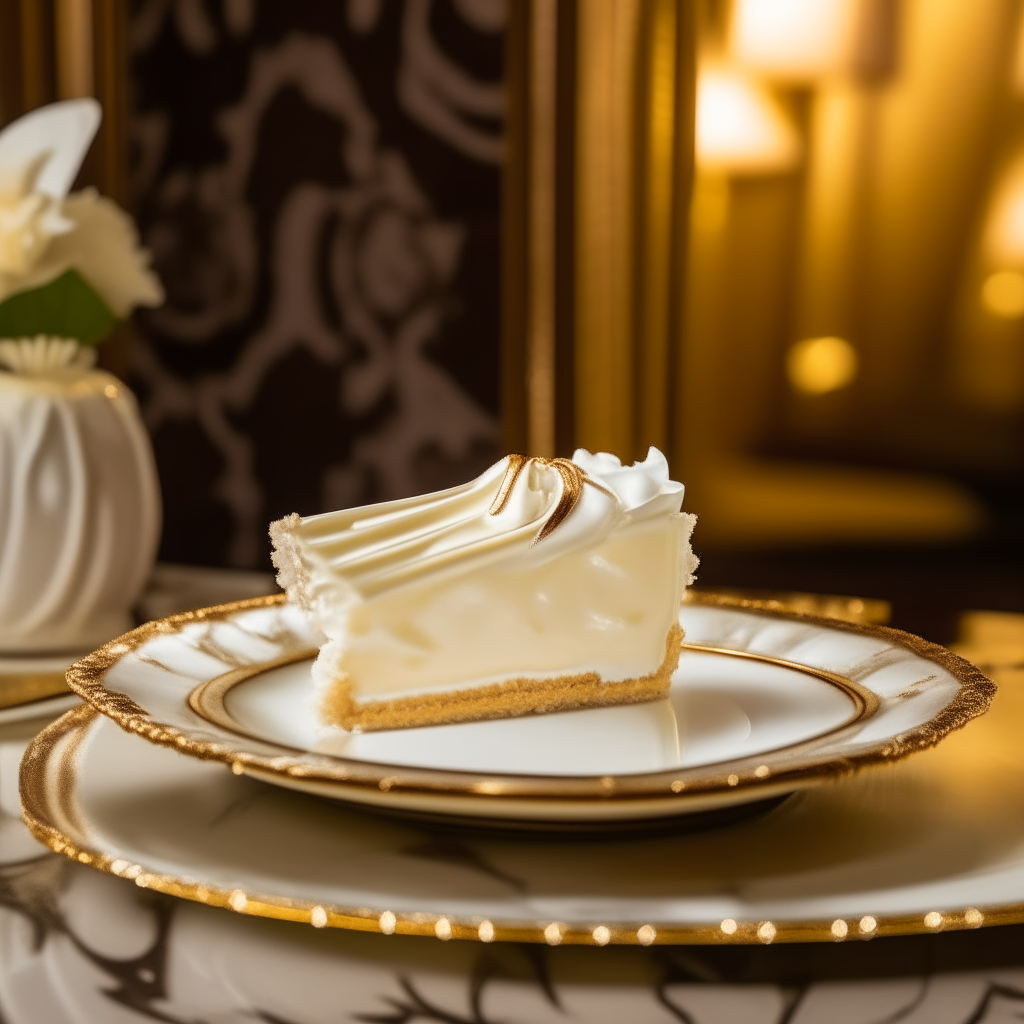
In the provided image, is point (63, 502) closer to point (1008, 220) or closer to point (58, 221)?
point (58, 221)

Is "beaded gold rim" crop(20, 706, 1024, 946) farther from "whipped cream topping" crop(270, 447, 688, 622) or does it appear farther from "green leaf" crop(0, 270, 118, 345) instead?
"green leaf" crop(0, 270, 118, 345)

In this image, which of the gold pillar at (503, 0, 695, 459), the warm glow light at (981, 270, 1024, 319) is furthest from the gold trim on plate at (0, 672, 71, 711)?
the warm glow light at (981, 270, 1024, 319)

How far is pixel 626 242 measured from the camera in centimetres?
234

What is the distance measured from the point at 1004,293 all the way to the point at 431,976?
82.7 inches

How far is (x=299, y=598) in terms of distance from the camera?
2.41ft

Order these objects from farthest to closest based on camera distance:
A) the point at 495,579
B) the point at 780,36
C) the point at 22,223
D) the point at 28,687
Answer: the point at 780,36, the point at 22,223, the point at 28,687, the point at 495,579

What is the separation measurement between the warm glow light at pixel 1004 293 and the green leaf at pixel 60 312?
1676 mm

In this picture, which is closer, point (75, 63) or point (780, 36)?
point (75, 63)

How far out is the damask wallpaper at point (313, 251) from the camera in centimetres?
233

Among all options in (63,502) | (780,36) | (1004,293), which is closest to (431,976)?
(63,502)

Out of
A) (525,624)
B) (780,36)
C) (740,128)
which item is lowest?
(525,624)

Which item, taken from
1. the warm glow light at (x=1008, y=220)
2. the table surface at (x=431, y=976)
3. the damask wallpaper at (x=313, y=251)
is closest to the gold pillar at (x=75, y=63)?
the damask wallpaper at (x=313, y=251)

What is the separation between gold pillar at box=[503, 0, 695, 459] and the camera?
226 cm

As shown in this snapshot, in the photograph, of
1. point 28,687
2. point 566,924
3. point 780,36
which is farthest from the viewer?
point 780,36
